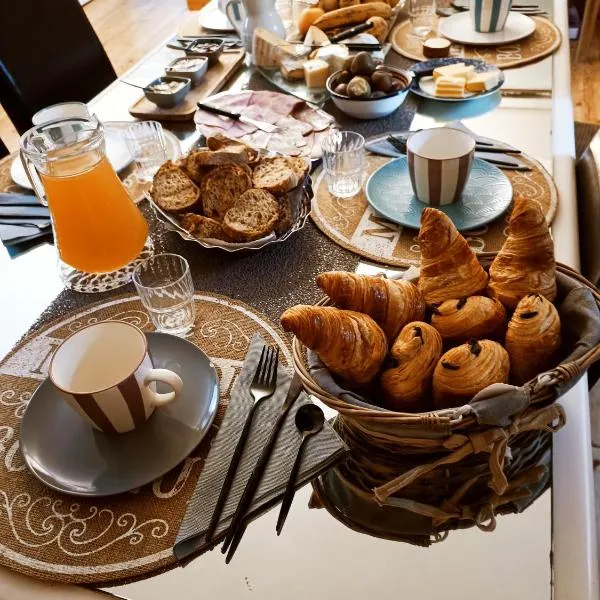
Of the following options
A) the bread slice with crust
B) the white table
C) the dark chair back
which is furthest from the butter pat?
the white table

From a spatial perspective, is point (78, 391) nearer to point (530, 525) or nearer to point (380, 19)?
point (530, 525)

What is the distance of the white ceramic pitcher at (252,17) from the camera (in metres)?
1.41

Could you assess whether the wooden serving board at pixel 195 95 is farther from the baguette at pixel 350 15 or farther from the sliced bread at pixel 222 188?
the sliced bread at pixel 222 188

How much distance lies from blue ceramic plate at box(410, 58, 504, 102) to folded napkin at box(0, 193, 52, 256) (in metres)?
0.74

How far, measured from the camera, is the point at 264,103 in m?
1.23

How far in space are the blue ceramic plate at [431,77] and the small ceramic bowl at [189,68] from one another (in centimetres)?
45

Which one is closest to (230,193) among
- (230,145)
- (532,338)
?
(230,145)

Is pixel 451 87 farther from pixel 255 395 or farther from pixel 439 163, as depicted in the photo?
pixel 255 395

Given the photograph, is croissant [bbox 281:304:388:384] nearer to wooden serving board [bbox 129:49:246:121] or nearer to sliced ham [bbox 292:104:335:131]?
sliced ham [bbox 292:104:335:131]

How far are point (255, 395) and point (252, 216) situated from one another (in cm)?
32

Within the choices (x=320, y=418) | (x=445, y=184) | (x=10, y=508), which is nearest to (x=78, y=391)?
(x=10, y=508)

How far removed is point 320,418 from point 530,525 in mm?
209

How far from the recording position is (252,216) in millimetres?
888

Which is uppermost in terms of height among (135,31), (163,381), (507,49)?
(163,381)
